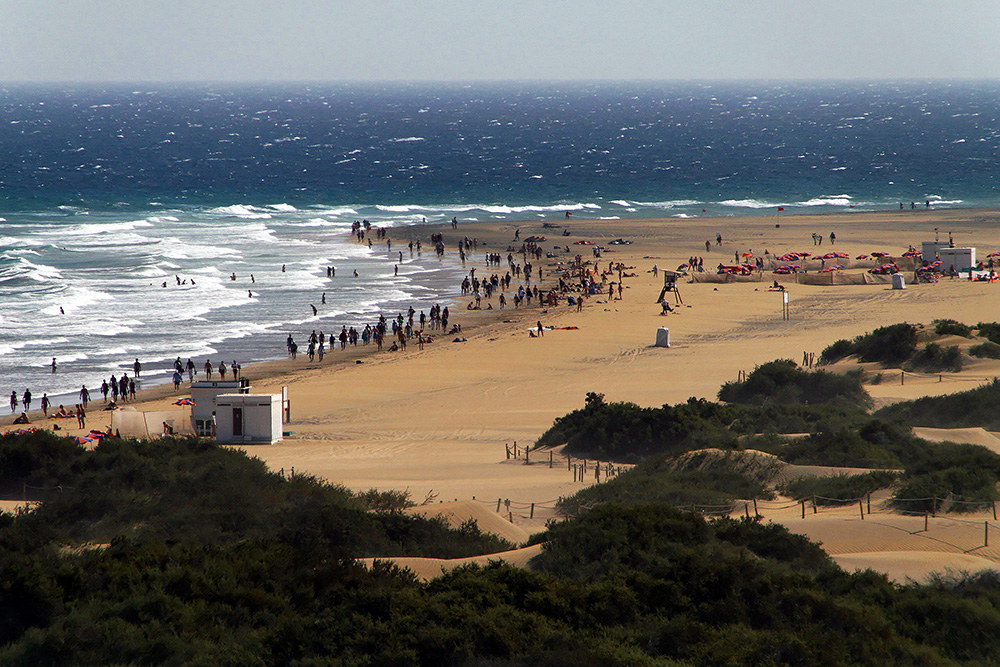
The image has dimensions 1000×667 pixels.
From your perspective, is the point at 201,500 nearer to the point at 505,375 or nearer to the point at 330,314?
the point at 505,375

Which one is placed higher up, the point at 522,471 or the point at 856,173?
the point at 856,173

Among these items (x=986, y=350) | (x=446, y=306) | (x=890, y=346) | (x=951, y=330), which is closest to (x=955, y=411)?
(x=986, y=350)

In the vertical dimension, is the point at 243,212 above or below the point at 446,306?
above

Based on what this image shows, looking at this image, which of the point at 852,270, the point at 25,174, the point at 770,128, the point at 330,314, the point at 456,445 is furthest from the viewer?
the point at 770,128

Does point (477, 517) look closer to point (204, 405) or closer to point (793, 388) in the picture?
point (793, 388)

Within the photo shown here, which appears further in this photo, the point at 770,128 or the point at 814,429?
the point at 770,128

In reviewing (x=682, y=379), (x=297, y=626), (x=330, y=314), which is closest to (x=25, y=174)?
(x=330, y=314)
